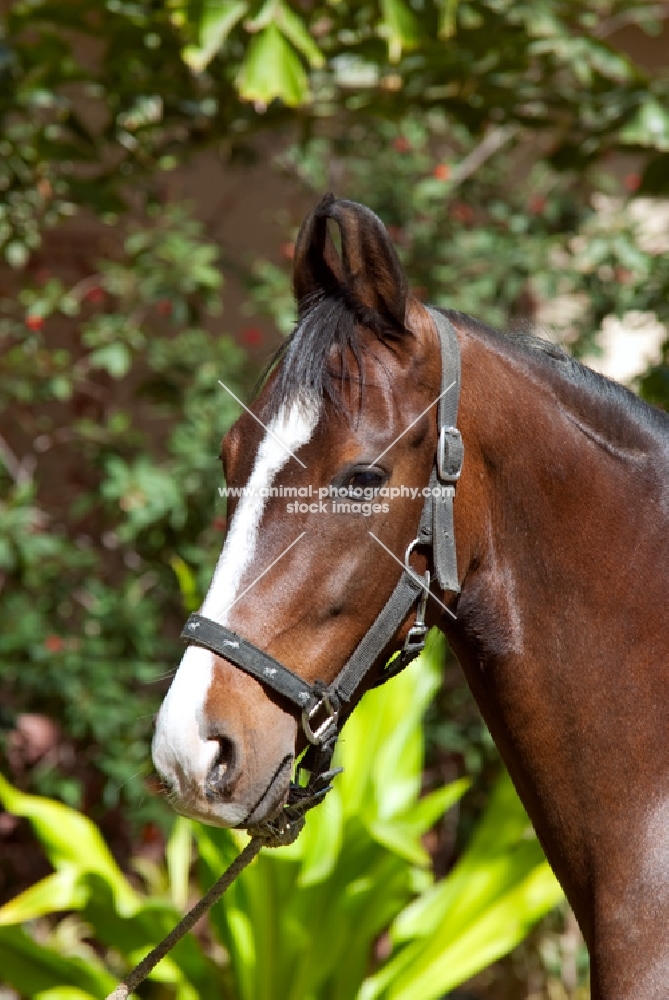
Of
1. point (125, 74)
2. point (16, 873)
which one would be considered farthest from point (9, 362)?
point (16, 873)

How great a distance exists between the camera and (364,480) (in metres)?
1.56

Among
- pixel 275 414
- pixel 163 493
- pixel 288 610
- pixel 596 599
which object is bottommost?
pixel 163 493

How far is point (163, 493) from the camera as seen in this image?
388 cm

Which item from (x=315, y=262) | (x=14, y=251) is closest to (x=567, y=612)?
(x=315, y=262)

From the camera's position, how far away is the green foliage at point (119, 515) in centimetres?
394

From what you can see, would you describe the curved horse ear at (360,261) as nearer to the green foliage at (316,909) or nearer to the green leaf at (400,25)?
the green leaf at (400,25)

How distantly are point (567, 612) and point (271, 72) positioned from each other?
5.53ft

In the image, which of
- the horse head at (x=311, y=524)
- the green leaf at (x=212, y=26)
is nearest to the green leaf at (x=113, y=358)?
the green leaf at (x=212, y=26)

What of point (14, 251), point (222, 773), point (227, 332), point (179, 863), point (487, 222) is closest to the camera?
point (222, 773)

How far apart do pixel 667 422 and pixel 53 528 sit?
3.35 m

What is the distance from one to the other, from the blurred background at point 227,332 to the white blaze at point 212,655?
3.90 ft

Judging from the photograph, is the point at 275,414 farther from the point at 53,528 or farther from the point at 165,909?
the point at 53,528

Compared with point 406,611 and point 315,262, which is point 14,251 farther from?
point 406,611

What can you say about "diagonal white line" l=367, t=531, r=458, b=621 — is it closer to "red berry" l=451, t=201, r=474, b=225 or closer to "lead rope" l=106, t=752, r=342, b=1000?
"lead rope" l=106, t=752, r=342, b=1000
